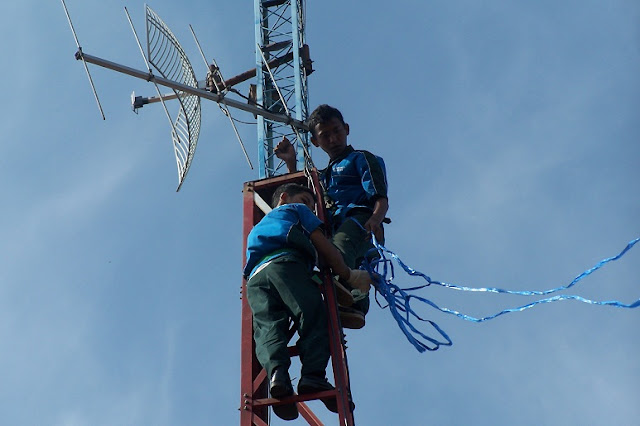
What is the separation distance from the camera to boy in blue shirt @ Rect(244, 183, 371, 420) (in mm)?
6754

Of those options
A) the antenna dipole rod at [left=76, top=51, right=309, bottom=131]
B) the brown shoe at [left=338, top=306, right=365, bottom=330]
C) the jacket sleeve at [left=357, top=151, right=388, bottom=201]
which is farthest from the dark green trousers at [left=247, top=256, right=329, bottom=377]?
the antenna dipole rod at [left=76, top=51, right=309, bottom=131]

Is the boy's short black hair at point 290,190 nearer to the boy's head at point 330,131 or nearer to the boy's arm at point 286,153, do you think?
the boy's head at point 330,131

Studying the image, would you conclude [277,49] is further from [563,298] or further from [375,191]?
[563,298]

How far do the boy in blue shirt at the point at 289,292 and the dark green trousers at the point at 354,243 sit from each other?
→ 0.25 m

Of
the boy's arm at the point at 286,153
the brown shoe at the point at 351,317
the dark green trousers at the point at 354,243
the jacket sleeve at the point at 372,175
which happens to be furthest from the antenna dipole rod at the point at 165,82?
the brown shoe at the point at 351,317

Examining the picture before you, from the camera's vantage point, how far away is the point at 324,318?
709 centimetres

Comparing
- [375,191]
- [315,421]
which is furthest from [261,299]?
[375,191]

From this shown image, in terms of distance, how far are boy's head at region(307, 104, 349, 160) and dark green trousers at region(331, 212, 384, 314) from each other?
88cm

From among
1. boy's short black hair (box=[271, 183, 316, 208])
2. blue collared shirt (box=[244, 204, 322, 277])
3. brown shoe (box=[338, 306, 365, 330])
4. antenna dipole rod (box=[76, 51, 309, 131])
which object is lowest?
brown shoe (box=[338, 306, 365, 330])

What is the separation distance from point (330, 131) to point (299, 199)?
1.19 m

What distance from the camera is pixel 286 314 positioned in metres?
7.11

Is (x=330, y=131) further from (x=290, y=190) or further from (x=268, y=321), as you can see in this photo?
(x=268, y=321)

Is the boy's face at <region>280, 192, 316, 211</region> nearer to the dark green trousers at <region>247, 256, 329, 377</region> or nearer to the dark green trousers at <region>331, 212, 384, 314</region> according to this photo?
the dark green trousers at <region>331, 212, 384, 314</region>

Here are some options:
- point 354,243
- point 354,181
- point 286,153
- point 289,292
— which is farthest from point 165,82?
point 289,292
